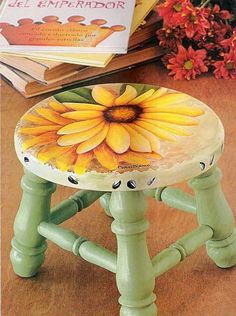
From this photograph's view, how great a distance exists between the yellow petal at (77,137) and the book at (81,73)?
0.52 meters

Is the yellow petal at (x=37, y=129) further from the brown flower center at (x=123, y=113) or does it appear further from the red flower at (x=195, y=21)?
the red flower at (x=195, y=21)

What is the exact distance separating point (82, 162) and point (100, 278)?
0.26 m

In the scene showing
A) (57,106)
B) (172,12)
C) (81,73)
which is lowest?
(81,73)

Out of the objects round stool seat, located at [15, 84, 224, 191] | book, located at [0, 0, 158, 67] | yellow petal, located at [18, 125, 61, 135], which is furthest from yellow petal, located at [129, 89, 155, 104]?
book, located at [0, 0, 158, 67]

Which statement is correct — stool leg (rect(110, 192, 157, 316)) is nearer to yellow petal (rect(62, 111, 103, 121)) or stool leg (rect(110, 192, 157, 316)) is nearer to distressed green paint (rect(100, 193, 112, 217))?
yellow petal (rect(62, 111, 103, 121))

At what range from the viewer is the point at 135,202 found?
87 centimetres

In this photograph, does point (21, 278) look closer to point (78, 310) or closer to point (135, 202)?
point (78, 310)

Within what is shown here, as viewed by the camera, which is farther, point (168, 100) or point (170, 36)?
point (170, 36)

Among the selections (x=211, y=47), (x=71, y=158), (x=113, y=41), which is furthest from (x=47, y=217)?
(x=211, y=47)

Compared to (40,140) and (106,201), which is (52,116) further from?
(106,201)

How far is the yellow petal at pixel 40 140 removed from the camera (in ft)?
2.93

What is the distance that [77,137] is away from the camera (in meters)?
0.89

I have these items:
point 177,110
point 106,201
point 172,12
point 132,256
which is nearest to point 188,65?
point 172,12

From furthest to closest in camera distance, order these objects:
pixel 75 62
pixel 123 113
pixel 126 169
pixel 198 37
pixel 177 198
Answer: pixel 198 37, pixel 75 62, pixel 177 198, pixel 123 113, pixel 126 169
